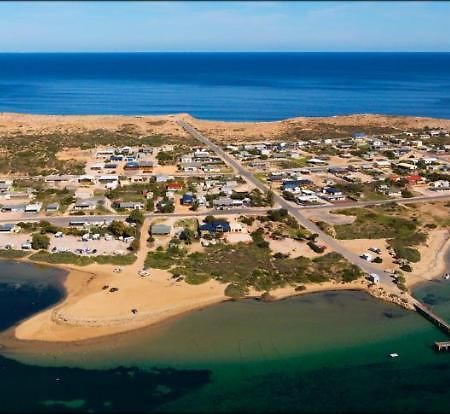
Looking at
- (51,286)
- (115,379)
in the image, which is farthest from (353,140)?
(115,379)

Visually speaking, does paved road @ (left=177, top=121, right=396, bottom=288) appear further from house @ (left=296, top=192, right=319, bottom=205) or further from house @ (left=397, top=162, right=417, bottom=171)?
house @ (left=397, top=162, right=417, bottom=171)

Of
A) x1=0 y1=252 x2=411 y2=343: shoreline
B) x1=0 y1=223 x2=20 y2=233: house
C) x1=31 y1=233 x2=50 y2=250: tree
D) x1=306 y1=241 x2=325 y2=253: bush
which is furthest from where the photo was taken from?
x1=0 y1=223 x2=20 y2=233: house

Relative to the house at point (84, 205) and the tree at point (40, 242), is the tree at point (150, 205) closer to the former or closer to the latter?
the house at point (84, 205)

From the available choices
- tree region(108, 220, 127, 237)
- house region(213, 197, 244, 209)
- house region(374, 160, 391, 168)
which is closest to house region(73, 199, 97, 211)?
tree region(108, 220, 127, 237)

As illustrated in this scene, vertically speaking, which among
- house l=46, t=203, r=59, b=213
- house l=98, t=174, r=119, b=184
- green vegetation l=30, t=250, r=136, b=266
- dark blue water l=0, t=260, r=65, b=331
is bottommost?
dark blue water l=0, t=260, r=65, b=331

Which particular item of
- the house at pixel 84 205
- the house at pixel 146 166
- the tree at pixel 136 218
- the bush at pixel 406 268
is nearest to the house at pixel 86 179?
the house at pixel 146 166

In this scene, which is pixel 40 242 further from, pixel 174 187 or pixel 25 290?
pixel 174 187
